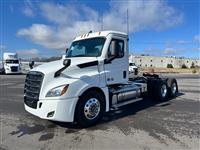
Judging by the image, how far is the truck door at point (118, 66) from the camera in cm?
646

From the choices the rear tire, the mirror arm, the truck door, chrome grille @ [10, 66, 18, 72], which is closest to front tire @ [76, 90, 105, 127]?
the truck door

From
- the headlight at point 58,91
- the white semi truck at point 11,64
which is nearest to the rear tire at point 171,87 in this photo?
the headlight at point 58,91

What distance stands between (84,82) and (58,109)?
0.99 metres

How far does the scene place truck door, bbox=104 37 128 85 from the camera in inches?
254

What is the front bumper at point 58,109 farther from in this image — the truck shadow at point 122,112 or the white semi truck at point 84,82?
the truck shadow at point 122,112

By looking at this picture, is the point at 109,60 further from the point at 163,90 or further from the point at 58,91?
the point at 163,90

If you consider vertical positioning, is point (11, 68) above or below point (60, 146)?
above

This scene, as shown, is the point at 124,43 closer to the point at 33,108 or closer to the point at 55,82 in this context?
the point at 55,82

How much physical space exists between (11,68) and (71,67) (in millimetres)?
30591

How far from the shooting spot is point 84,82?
5566mm

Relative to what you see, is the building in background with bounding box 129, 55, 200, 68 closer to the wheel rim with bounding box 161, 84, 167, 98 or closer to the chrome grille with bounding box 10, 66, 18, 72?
the chrome grille with bounding box 10, 66, 18, 72

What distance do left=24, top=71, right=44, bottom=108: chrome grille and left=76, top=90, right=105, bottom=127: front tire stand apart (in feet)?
3.68

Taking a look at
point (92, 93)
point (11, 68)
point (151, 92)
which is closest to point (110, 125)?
point (92, 93)

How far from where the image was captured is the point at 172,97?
10.6 meters
